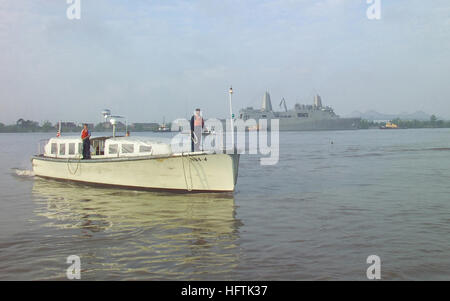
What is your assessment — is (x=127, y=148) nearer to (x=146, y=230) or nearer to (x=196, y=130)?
(x=196, y=130)

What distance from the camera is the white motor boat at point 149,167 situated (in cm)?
1484

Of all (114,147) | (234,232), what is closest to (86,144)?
(114,147)

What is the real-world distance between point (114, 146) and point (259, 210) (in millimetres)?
7334

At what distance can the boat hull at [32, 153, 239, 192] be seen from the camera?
1478 cm

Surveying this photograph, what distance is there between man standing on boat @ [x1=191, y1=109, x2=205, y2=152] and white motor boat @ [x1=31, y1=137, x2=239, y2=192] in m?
0.91

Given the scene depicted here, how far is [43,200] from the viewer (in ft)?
50.2

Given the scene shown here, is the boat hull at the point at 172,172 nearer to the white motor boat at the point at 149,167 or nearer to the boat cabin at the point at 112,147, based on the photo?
the white motor boat at the point at 149,167

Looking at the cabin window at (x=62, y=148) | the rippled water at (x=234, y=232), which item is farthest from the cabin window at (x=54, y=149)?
the rippled water at (x=234, y=232)

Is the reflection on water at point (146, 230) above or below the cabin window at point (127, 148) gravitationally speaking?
below

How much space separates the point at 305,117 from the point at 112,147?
126m

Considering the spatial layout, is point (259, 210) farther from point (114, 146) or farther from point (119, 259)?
point (114, 146)

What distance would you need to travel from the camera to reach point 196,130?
15.7 meters

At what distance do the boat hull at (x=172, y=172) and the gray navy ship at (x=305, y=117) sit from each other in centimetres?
12476
